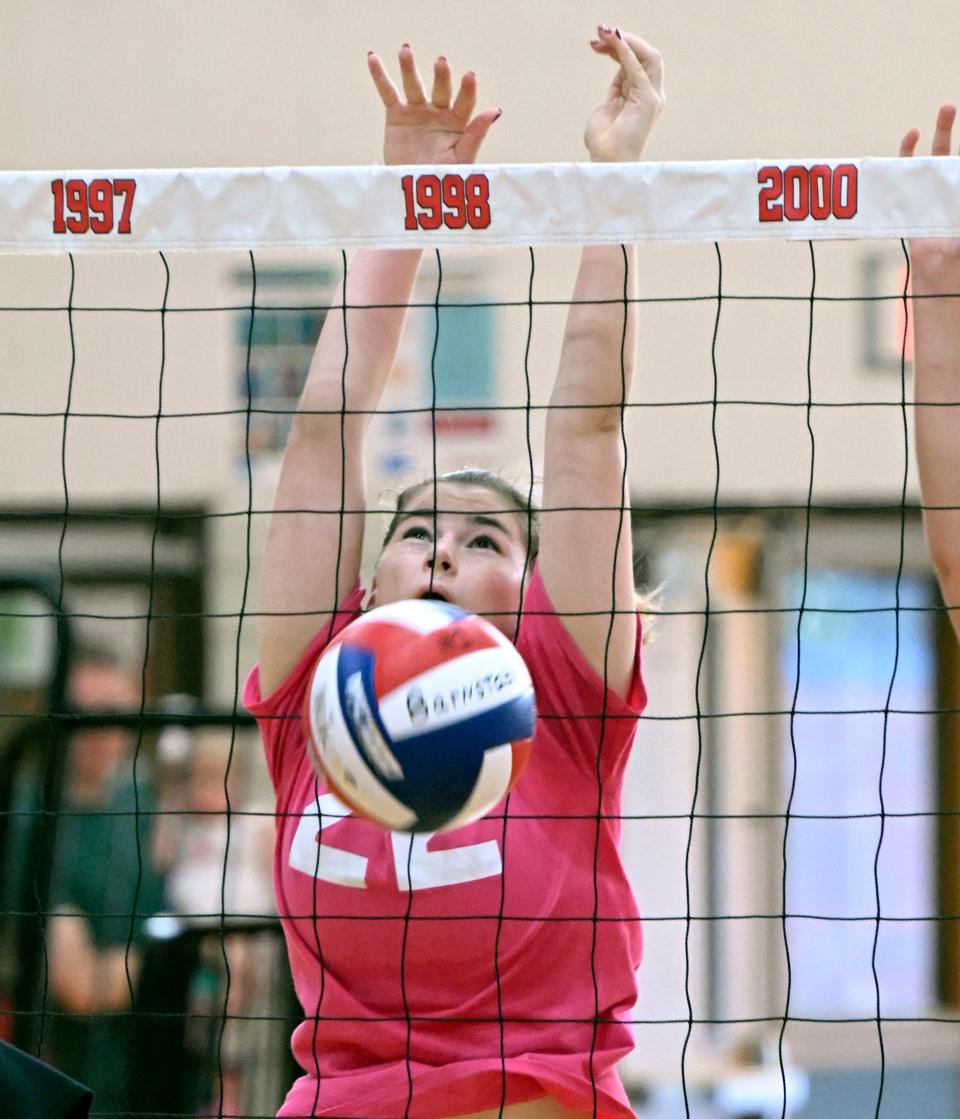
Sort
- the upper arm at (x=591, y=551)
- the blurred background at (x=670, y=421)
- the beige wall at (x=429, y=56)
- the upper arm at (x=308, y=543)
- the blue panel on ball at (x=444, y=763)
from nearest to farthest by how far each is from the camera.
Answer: the blue panel on ball at (x=444, y=763) → the upper arm at (x=591, y=551) → the upper arm at (x=308, y=543) → the blurred background at (x=670, y=421) → the beige wall at (x=429, y=56)

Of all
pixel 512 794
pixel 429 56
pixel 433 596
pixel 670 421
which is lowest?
pixel 512 794

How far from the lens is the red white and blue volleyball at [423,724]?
6.73 ft

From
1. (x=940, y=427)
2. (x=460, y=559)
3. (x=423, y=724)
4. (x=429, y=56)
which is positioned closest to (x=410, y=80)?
(x=460, y=559)

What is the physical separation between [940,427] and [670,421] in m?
4.42

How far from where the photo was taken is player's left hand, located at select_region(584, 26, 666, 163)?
8.25ft

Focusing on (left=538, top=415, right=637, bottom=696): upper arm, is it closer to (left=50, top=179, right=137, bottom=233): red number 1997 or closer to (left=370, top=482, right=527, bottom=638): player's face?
(left=370, top=482, right=527, bottom=638): player's face

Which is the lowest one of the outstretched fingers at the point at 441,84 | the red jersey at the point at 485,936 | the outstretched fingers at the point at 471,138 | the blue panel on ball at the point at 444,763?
the red jersey at the point at 485,936

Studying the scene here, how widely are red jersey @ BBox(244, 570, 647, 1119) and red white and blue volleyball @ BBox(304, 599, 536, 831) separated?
0.61 ft

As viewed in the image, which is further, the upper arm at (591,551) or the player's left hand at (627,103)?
the player's left hand at (627,103)

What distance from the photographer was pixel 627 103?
2607 mm

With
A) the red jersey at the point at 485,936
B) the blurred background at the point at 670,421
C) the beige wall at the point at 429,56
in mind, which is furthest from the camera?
the beige wall at the point at 429,56

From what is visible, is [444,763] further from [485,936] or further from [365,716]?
[485,936]

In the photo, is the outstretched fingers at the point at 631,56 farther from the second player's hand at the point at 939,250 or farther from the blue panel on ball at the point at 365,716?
the blue panel on ball at the point at 365,716

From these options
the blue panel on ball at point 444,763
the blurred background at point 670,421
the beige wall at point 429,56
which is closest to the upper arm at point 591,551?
the blue panel on ball at point 444,763
